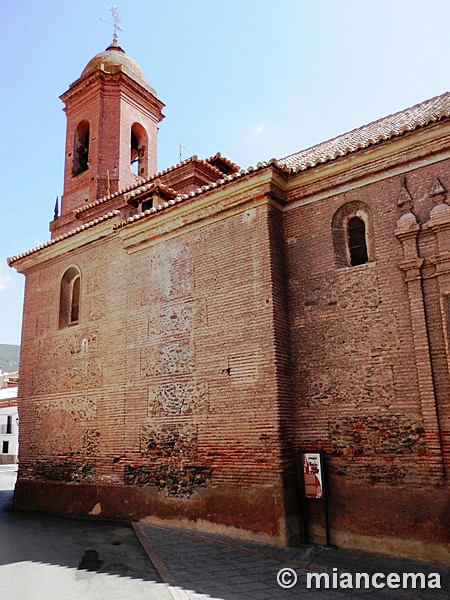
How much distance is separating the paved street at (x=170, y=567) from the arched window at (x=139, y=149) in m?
11.4

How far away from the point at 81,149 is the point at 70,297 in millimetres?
6662

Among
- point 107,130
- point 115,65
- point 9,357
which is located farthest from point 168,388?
point 9,357

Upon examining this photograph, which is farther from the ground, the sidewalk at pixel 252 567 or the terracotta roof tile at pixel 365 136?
the terracotta roof tile at pixel 365 136

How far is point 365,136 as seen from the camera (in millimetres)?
9391

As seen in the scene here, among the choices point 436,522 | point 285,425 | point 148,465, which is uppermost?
point 285,425

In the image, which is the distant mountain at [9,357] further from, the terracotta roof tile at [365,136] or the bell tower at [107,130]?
the terracotta roof tile at [365,136]

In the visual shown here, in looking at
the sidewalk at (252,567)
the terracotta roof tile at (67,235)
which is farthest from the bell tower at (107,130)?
the sidewalk at (252,567)

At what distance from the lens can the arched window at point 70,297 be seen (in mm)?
11416

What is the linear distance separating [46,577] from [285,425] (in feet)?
12.2

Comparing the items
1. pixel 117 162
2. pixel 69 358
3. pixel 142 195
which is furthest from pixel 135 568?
pixel 117 162

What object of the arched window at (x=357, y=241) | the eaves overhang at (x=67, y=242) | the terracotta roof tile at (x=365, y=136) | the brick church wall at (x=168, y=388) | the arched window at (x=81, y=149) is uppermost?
the arched window at (x=81, y=149)

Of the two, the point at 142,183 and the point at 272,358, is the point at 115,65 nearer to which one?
the point at 142,183

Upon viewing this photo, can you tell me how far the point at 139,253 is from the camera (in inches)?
392

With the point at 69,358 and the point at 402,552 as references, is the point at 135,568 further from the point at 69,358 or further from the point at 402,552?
the point at 69,358
